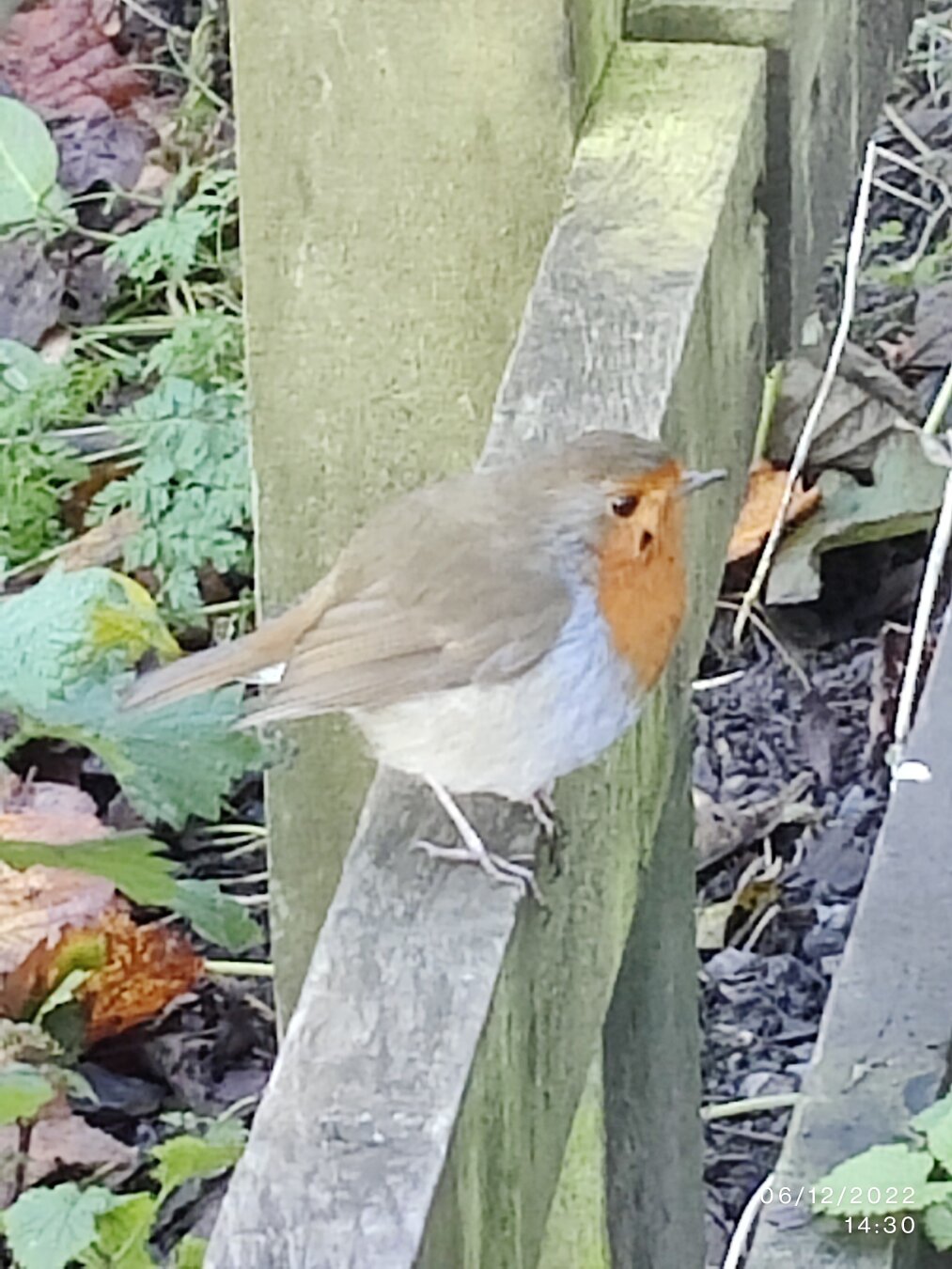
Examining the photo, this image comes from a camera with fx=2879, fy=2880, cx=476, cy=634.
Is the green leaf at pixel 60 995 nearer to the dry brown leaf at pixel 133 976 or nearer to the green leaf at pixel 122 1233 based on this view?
the dry brown leaf at pixel 133 976

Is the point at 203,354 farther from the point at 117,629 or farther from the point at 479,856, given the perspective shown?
the point at 479,856

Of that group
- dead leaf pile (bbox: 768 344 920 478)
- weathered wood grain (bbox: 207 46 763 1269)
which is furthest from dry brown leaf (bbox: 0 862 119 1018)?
dead leaf pile (bbox: 768 344 920 478)

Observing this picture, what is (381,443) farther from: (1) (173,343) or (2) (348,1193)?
(1) (173,343)

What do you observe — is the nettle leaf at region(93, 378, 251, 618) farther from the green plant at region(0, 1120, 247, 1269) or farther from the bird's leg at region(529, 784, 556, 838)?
the bird's leg at region(529, 784, 556, 838)

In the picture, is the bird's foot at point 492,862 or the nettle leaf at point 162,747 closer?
the bird's foot at point 492,862

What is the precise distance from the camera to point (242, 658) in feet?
6.11

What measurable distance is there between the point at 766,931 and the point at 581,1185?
3.94ft

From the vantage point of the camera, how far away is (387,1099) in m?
1.08

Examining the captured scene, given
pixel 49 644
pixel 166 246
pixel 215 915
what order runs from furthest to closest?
pixel 166 246 → pixel 215 915 → pixel 49 644

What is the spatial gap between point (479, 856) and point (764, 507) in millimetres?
1978

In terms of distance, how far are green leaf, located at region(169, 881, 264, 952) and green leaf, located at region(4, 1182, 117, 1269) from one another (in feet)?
2.15

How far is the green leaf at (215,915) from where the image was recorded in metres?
1.56

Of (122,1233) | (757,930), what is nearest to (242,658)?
(122,1233)

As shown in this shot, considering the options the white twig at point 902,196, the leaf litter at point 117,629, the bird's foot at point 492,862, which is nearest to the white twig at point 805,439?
the white twig at point 902,196
